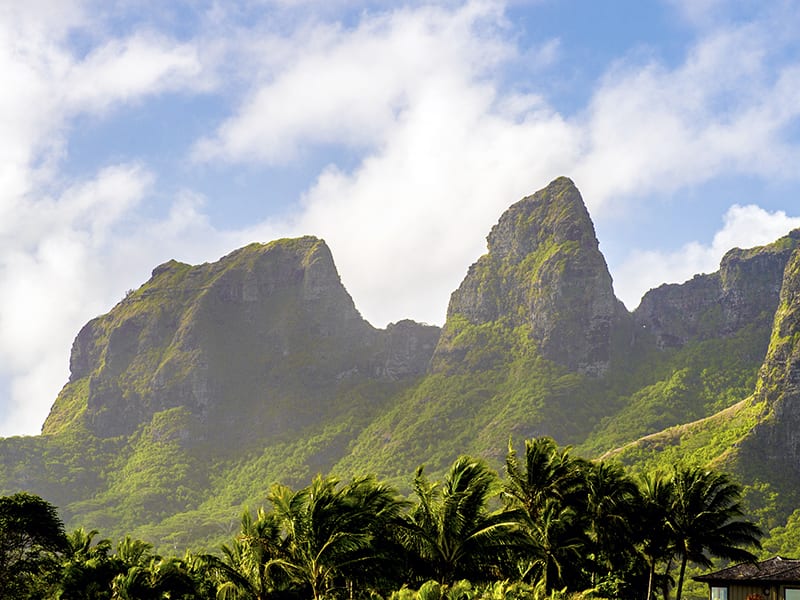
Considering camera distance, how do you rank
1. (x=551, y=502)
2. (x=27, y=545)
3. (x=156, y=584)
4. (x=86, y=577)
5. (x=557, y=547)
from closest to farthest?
(x=557, y=547), (x=156, y=584), (x=27, y=545), (x=551, y=502), (x=86, y=577)

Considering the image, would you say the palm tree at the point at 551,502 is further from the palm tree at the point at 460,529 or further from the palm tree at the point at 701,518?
the palm tree at the point at 460,529

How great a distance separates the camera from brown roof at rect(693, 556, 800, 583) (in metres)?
53.3

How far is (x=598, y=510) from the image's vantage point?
54.4m

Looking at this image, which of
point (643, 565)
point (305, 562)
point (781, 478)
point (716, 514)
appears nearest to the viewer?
point (305, 562)

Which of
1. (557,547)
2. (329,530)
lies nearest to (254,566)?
(329,530)

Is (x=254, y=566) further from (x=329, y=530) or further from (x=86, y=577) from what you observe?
(x=86, y=577)

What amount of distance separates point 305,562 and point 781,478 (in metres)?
142

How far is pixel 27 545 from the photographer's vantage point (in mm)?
50688

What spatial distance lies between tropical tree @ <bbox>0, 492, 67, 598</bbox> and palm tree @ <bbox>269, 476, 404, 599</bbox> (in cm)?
1662

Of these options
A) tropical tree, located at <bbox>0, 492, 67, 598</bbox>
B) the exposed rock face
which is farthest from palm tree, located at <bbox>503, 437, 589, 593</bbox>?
the exposed rock face

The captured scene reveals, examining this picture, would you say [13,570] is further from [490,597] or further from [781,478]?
[781,478]

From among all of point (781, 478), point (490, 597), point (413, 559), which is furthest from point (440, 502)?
point (781, 478)

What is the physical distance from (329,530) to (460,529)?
5.91 m

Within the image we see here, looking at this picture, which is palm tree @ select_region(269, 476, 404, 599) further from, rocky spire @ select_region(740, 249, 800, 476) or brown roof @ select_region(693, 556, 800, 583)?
rocky spire @ select_region(740, 249, 800, 476)
